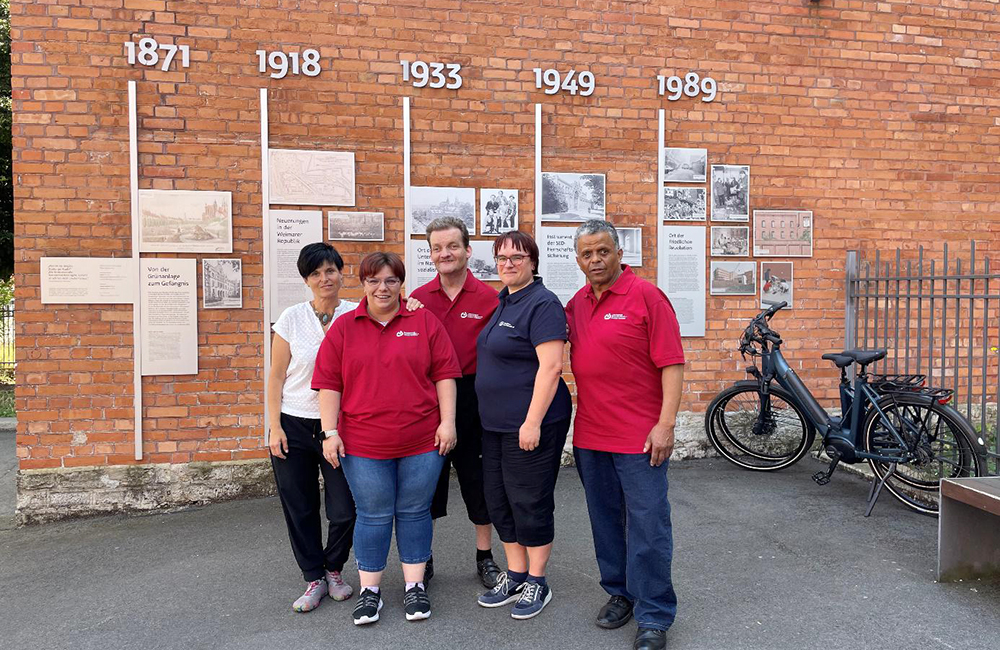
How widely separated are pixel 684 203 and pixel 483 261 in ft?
5.95

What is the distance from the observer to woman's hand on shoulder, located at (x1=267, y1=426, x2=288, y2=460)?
3.46 m

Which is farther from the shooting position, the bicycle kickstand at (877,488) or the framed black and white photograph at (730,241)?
the framed black and white photograph at (730,241)

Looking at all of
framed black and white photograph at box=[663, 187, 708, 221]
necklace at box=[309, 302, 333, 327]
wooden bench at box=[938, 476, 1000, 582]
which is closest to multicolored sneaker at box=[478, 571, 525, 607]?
necklace at box=[309, 302, 333, 327]

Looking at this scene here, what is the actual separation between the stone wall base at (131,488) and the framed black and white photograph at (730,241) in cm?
411

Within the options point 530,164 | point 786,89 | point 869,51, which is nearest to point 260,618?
point 530,164

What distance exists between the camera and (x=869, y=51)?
6.30 metres

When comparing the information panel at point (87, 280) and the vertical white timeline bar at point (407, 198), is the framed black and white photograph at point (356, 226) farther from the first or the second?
the information panel at point (87, 280)

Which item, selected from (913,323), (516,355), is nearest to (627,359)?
(516,355)

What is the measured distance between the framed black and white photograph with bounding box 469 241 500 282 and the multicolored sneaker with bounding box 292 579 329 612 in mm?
2821

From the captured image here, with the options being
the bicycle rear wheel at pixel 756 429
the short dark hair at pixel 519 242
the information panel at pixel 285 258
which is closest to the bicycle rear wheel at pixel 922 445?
the bicycle rear wheel at pixel 756 429

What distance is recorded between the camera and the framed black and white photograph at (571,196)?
584 centimetres

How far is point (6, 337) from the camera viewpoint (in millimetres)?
13133

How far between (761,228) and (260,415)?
4.44m

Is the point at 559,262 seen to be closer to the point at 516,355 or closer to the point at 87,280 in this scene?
the point at 516,355
